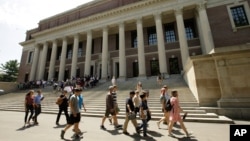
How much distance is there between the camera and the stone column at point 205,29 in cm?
1767

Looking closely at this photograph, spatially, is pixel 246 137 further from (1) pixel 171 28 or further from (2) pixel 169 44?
(1) pixel 171 28

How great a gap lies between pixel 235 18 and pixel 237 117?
1657 centimetres

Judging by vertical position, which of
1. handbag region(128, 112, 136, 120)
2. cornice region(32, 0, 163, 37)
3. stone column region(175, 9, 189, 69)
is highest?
cornice region(32, 0, 163, 37)

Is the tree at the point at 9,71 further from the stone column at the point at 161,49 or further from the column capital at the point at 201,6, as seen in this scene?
the column capital at the point at 201,6

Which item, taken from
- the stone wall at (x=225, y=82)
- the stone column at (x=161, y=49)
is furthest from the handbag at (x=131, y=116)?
the stone column at (x=161, y=49)

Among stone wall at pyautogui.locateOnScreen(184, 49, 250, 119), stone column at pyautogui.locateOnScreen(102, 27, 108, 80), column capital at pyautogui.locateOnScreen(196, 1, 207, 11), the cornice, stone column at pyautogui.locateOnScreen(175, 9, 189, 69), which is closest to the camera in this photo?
stone wall at pyautogui.locateOnScreen(184, 49, 250, 119)

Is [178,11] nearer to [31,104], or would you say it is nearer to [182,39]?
[182,39]

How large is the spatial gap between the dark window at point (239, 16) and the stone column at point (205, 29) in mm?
3529

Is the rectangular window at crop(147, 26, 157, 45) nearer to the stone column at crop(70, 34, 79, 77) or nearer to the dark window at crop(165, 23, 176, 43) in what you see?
the dark window at crop(165, 23, 176, 43)

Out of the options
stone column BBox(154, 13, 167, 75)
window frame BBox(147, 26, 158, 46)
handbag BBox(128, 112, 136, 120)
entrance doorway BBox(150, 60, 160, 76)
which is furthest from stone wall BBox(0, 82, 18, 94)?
handbag BBox(128, 112, 136, 120)

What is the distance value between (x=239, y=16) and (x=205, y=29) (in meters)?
4.71

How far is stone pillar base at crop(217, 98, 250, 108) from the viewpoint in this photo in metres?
7.50

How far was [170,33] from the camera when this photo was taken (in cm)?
2402

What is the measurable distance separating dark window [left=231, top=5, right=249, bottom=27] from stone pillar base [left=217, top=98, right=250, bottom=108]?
15.1 metres
